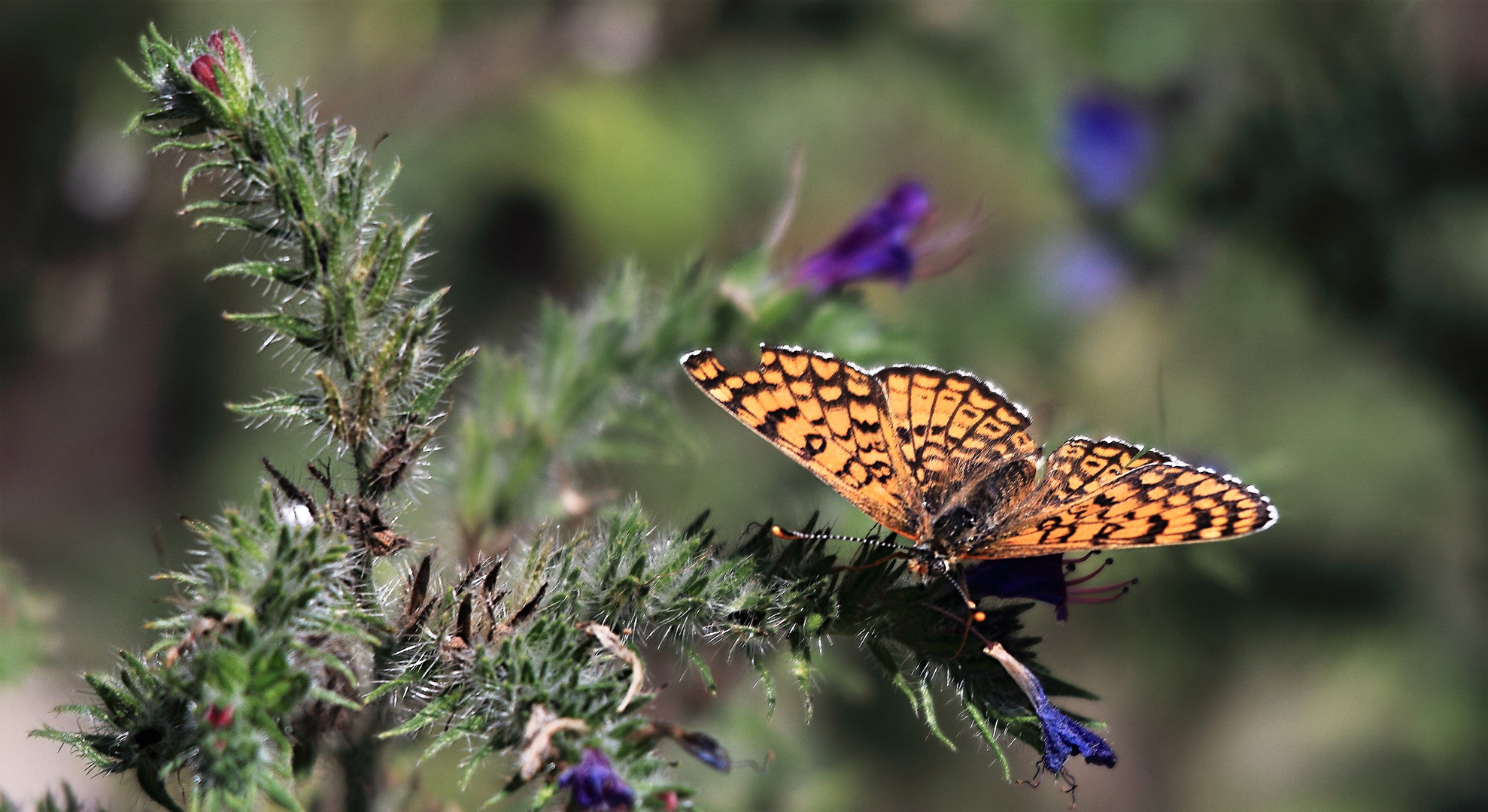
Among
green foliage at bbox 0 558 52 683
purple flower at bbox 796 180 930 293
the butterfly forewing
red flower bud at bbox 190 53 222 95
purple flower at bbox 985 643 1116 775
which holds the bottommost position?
purple flower at bbox 985 643 1116 775

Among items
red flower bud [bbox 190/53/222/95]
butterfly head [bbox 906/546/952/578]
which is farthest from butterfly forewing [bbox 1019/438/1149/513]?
red flower bud [bbox 190/53/222/95]

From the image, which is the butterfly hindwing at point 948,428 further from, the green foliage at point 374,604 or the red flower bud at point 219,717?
the red flower bud at point 219,717

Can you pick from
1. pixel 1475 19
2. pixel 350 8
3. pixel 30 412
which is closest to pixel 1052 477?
pixel 350 8

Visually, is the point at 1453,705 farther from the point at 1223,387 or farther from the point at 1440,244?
the point at 1440,244

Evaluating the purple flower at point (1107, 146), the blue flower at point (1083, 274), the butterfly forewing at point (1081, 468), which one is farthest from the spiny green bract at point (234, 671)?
the blue flower at point (1083, 274)

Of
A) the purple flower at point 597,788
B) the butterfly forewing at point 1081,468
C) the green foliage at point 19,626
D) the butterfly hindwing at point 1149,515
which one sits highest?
the butterfly forewing at point 1081,468

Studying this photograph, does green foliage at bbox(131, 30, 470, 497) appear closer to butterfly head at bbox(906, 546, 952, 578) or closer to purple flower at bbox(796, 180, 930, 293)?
butterfly head at bbox(906, 546, 952, 578)
